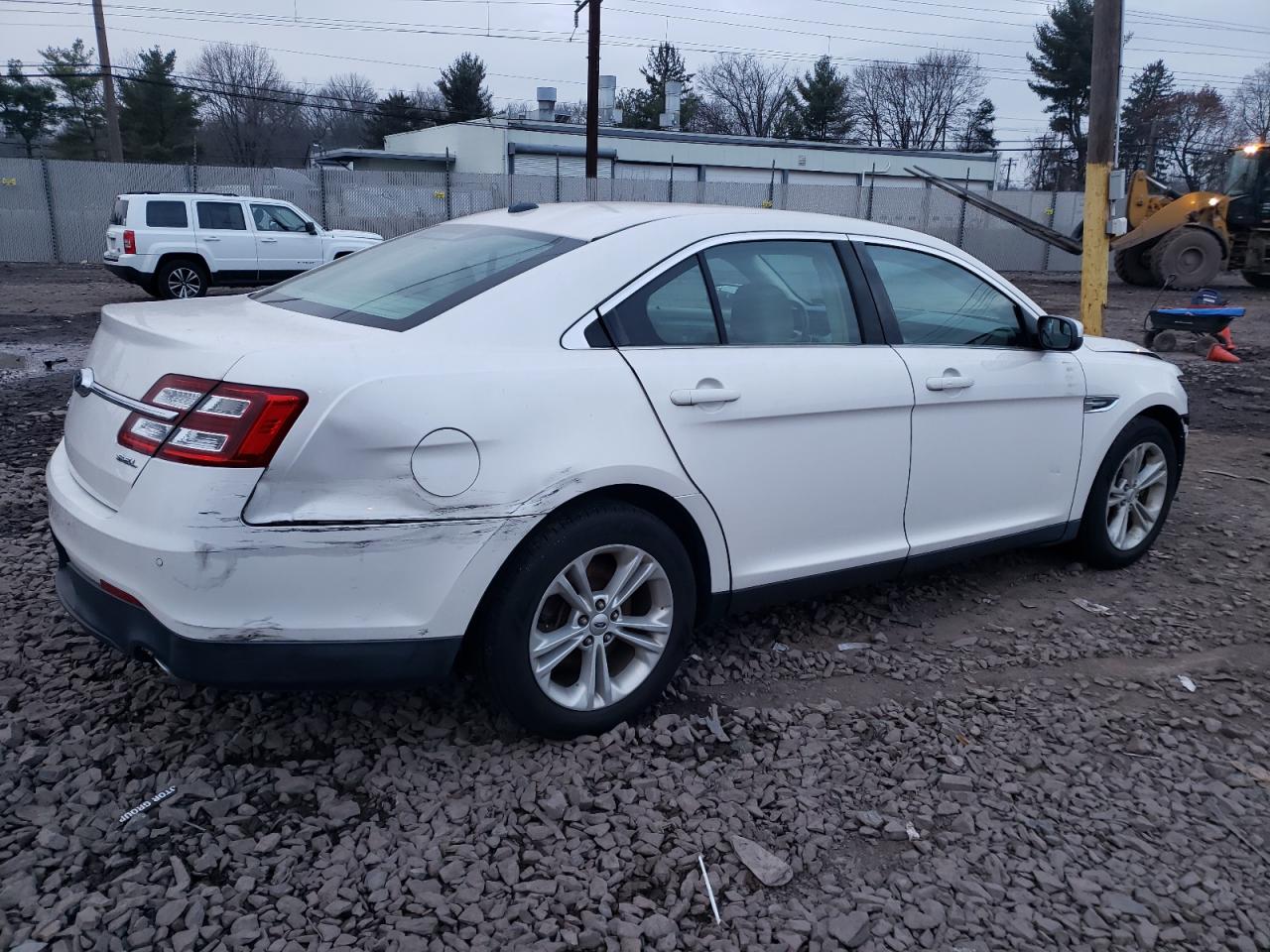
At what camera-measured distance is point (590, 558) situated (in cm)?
303

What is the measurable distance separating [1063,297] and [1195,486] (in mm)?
17267

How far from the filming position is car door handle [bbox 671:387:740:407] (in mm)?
3156

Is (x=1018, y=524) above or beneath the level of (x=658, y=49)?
beneath

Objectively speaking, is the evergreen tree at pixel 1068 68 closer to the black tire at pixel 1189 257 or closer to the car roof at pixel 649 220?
the black tire at pixel 1189 257

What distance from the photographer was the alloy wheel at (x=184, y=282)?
16797 millimetres

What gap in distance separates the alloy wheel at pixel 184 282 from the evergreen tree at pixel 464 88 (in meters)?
42.8

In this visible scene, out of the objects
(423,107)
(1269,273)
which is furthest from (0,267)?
(423,107)

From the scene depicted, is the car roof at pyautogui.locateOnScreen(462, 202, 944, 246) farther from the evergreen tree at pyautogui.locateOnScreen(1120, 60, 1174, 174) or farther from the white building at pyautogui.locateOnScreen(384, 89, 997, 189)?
the evergreen tree at pyautogui.locateOnScreen(1120, 60, 1174, 174)

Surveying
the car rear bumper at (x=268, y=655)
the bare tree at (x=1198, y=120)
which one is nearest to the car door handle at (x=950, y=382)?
the car rear bumper at (x=268, y=655)

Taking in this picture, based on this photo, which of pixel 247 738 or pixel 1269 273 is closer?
pixel 247 738

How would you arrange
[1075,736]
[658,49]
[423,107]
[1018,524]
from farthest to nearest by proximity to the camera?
[658,49] → [423,107] → [1018,524] → [1075,736]

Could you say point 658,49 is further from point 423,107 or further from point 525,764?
point 525,764

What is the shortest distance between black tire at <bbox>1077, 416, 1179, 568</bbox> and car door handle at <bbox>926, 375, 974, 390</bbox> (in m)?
1.14

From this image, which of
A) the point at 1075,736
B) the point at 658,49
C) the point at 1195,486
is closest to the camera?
the point at 1075,736
